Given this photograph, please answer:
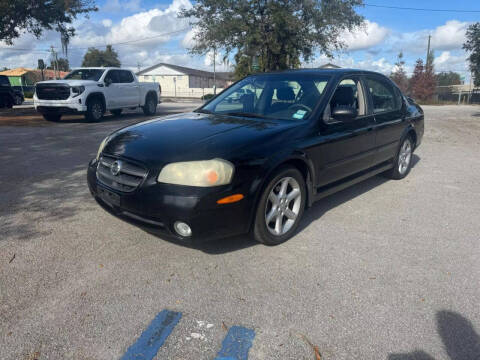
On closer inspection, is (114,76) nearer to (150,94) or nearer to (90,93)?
(90,93)

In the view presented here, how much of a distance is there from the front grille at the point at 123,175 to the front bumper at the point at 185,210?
0.24 ft

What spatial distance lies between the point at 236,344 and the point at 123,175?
5.66 ft

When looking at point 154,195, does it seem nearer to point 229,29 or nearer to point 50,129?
point 50,129

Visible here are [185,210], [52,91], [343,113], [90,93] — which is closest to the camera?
[185,210]

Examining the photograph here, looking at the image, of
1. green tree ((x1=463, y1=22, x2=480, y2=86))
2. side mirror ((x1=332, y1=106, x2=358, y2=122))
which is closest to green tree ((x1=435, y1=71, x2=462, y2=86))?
green tree ((x1=463, y1=22, x2=480, y2=86))

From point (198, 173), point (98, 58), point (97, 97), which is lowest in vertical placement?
point (198, 173)

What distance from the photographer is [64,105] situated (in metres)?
12.0

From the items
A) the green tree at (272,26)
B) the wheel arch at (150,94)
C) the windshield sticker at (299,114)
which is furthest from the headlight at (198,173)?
the green tree at (272,26)

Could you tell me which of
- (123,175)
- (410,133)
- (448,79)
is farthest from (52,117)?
(448,79)

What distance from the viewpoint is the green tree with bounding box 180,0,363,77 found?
65.2 ft

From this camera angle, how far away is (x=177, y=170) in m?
2.95

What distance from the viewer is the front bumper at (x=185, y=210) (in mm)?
2855

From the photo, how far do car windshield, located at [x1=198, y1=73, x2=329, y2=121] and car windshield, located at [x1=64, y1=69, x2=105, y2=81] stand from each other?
32.0ft

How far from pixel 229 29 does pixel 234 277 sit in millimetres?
19374
